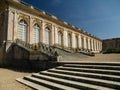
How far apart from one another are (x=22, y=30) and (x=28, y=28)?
103 cm

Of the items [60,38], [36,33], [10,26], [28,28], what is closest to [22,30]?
[28,28]

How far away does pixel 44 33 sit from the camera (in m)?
23.3

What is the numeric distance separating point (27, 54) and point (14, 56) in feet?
10.2

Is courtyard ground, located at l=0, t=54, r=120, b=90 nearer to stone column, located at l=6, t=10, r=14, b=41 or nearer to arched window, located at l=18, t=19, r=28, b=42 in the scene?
stone column, located at l=6, t=10, r=14, b=41

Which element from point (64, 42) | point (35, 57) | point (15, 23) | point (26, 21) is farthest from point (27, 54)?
point (64, 42)

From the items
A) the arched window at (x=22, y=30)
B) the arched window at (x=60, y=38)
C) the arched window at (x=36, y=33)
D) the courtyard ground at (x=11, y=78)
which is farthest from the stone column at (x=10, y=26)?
the arched window at (x=60, y=38)

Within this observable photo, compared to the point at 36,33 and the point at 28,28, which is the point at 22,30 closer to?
the point at 28,28

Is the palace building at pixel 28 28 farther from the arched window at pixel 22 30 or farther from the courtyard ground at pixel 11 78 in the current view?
the courtyard ground at pixel 11 78

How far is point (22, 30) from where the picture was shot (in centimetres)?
1997

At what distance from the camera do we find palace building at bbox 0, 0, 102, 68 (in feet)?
58.4

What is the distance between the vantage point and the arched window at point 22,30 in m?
19.6

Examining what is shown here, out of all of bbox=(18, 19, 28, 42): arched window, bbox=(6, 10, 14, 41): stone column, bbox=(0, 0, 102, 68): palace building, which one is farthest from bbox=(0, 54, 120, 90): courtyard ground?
bbox=(18, 19, 28, 42): arched window

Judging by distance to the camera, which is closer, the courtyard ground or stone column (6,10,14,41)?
the courtyard ground

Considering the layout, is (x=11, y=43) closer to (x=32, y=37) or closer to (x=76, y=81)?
(x=32, y=37)
